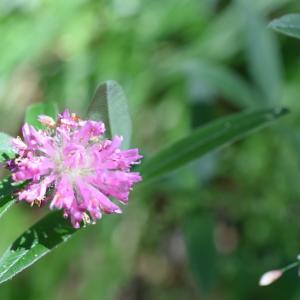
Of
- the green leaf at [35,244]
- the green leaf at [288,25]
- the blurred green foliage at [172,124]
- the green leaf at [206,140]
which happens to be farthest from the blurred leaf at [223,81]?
the green leaf at [35,244]

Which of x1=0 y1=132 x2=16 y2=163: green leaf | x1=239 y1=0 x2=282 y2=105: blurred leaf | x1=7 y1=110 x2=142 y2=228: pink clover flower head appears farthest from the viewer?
x1=239 y1=0 x2=282 y2=105: blurred leaf

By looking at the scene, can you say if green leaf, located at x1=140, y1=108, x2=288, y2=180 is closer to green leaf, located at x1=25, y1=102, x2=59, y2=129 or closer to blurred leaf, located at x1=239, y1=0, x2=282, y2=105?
green leaf, located at x1=25, y1=102, x2=59, y2=129

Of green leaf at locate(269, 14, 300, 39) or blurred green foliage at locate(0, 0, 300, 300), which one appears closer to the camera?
green leaf at locate(269, 14, 300, 39)

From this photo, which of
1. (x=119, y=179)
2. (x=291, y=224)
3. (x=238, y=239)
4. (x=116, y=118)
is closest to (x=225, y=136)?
(x=116, y=118)

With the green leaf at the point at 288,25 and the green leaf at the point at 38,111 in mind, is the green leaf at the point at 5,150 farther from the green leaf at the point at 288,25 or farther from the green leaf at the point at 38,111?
the green leaf at the point at 288,25

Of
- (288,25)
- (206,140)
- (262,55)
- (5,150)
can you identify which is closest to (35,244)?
(5,150)

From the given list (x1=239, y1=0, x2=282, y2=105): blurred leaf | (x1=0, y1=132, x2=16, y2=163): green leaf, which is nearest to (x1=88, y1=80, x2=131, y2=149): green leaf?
(x1=0, y1=132, x2=16, y2=163): green leaf

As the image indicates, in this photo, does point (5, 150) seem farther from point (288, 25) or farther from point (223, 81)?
point (223, 81)
